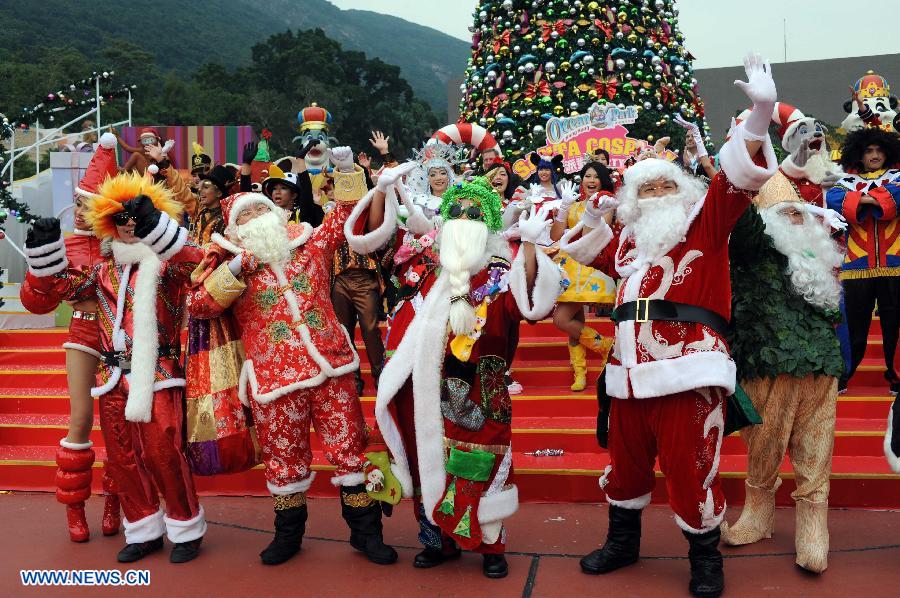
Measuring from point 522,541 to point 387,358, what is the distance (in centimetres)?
129

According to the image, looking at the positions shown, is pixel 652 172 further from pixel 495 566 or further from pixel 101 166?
pixel 101 166

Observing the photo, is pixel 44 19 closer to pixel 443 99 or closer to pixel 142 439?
pixel 443 99

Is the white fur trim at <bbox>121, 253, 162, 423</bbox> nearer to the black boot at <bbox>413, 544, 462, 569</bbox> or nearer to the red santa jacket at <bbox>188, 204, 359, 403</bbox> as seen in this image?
the red santa jacket at <bbox>188, 204, 359, 403</bbox>

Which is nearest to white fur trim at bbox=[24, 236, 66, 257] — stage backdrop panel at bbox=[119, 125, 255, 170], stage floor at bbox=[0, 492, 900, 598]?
stage floor at bbox=[0, 492, 900, 598]

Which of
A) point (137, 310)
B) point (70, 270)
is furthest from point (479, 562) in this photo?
point (70, 270)

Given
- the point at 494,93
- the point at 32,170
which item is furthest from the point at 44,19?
the point at 494,93

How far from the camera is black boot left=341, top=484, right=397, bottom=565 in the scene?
4.25 metres

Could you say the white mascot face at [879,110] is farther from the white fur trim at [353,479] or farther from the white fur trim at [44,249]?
the white fur trim at [44,249]

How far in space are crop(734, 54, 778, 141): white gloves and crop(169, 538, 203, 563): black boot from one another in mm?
3426

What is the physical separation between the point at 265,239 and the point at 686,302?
6.88 feet

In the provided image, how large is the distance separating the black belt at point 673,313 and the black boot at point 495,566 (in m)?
1.35

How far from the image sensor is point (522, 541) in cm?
450

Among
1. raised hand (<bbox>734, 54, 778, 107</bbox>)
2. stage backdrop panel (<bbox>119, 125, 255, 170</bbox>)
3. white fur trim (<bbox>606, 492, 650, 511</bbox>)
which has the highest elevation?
stage backdrop panel (<bbox>119, 125, 255, 170</bbox>)

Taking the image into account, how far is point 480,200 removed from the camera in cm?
398
